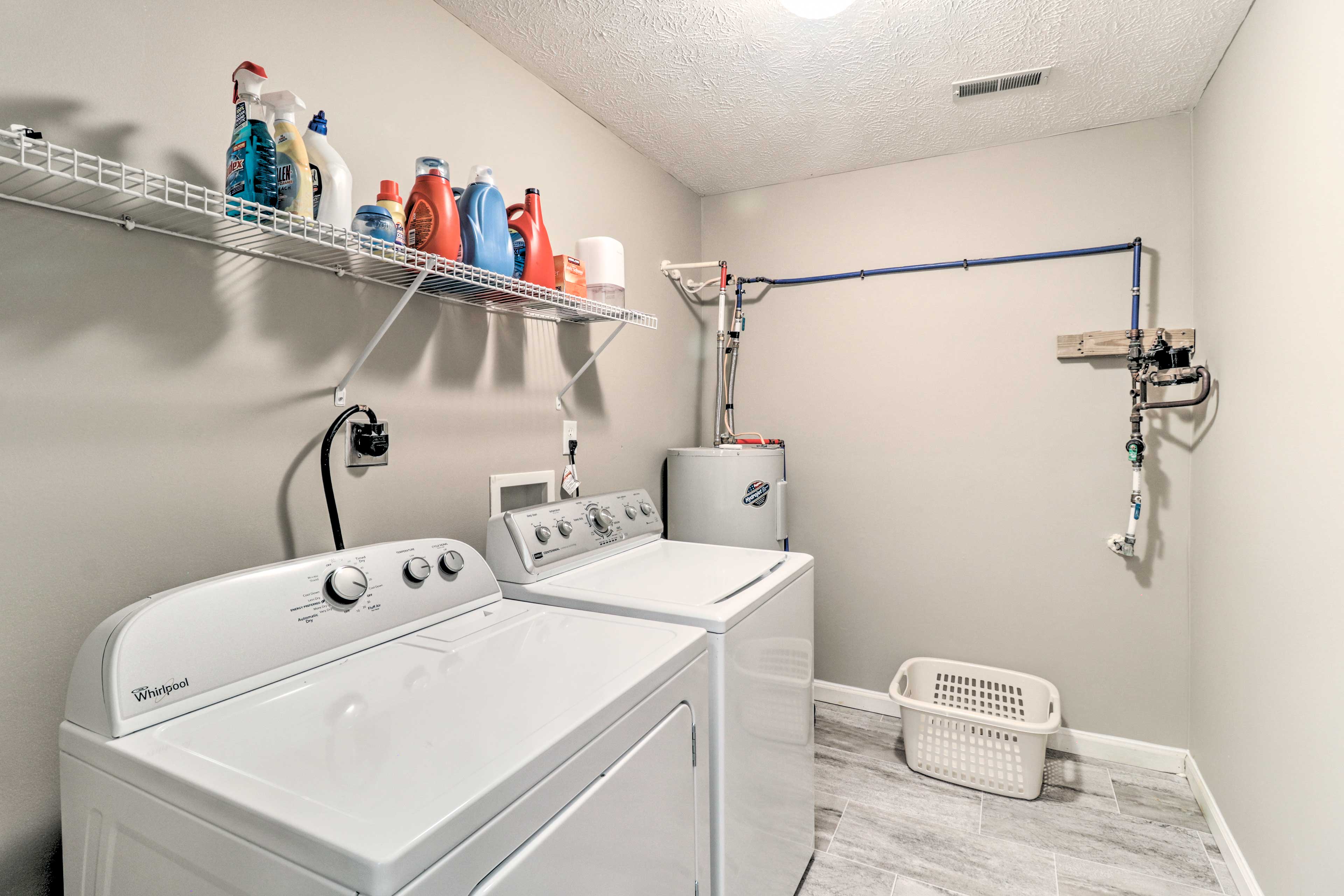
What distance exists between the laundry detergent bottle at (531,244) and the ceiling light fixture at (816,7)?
2.56ft

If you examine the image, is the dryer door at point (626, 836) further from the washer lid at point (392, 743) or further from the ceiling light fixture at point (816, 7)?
the ceiling light fixture at point (816, 7)

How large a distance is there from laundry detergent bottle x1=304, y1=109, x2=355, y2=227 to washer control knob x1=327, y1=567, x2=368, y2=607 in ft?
1.97

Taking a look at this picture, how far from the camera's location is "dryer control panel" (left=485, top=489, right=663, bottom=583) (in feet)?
5.05

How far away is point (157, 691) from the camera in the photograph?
847 millimetres

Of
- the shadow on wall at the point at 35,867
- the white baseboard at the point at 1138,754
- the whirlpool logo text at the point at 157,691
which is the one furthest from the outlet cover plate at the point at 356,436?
the white baseboard at the point at 1138,754

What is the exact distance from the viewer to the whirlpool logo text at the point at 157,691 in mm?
826

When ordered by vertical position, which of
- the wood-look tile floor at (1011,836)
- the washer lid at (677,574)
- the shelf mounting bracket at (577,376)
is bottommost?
the wood-look tile floor at (1011,836)

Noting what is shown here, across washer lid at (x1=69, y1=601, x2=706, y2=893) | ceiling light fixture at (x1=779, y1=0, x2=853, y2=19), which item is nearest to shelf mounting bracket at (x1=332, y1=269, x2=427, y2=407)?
washer lid at (x1=69, y1=601, x2=706, y2=893)

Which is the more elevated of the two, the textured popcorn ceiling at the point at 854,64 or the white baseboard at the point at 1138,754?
the textured popcorn ceiling at the point at 854,64

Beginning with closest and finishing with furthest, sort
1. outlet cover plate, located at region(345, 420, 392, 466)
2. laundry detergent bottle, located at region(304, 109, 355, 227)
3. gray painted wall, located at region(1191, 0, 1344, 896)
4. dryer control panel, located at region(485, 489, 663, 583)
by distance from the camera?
1. laundry detergent bottle, located at region(304, 109, 355, 227)
2. gray painted wall, located at region(1191, 0, 1344, 896)
3. outlet cover plate, located at region(345, 420, 392, 466)
4. dryer control panel, located at region(485, 489, 663, 583)

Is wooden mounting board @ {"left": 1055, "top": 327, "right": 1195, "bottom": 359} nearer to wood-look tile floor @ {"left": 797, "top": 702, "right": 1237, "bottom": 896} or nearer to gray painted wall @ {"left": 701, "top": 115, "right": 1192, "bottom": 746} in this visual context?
gray painted wall @ {"left": 701, "top": 115, "right": 1192, "bottom": 746}

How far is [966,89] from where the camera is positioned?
82.8 inches

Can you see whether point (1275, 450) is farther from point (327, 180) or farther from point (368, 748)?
point (327, 180)

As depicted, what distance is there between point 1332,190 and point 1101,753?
202 centimetres
